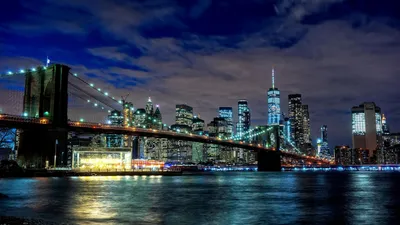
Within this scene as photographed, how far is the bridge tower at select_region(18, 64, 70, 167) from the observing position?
67062 mm

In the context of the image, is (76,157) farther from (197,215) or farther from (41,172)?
(197,215)

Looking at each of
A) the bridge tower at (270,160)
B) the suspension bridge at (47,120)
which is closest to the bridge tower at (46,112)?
the suspension bridge at (47,120)

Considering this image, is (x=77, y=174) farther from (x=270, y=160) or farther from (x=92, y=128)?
(x=270, y=160)

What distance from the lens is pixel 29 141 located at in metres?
67.1

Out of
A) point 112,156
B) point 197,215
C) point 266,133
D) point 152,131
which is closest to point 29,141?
point 152,131

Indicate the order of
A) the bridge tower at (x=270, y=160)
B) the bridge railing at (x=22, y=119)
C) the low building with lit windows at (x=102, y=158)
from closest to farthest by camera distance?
1. the bridge railing at (x=22, y=119)
2. the low building with lit windows at (x=102, y=158)
3. the bridge tower at (x=270, y=160)

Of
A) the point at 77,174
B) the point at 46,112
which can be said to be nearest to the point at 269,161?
the point at 77,174

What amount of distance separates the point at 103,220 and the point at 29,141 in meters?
48.8

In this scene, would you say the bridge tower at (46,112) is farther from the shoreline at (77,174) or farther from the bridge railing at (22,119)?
the shoreline at (77,174)

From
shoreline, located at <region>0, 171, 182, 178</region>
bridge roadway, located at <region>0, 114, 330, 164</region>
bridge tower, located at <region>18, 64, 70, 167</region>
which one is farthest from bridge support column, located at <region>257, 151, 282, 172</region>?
bridge tower, located at <region>18, 64, 70, 167</region>

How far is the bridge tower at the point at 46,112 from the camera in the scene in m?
67.1

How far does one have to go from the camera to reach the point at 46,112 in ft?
233

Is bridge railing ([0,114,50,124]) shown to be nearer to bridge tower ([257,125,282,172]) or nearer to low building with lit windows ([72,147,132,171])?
low building with lit windows ([72,147,132,171])

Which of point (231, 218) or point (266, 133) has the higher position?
point (266, 133)
